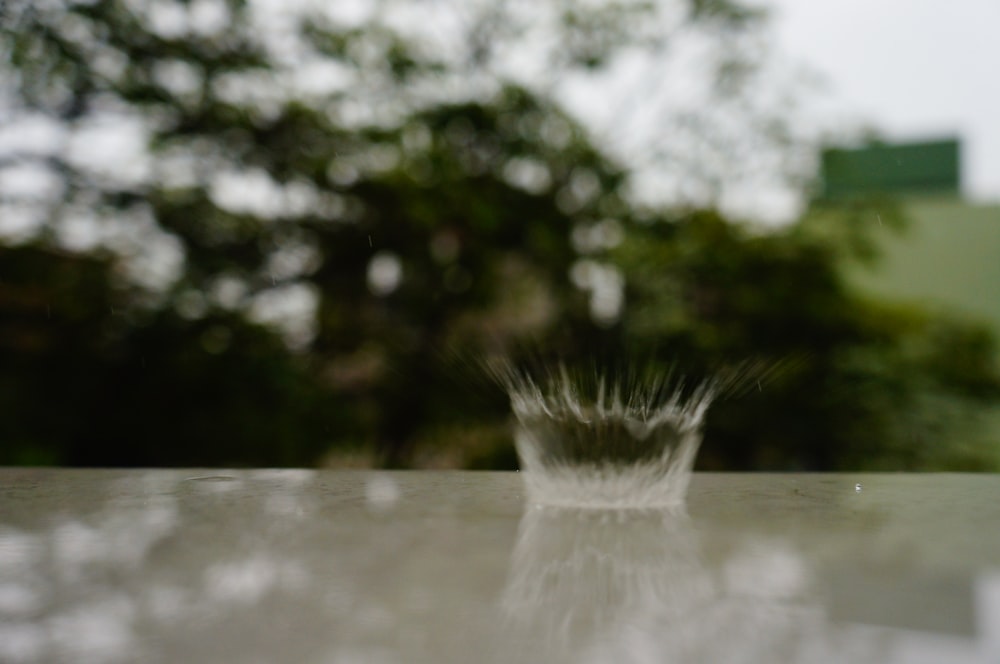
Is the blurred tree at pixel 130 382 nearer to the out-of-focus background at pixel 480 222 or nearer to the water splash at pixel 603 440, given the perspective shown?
the out-of-focus background at pixel 480 222

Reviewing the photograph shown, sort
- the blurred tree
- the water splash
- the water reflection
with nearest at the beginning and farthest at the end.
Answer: the water reflection, the water splash, the blurred tree

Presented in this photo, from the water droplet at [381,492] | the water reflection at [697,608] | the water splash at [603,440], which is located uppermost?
the water reflection at [697,608]

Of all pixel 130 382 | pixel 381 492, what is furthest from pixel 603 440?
pixel 130 382

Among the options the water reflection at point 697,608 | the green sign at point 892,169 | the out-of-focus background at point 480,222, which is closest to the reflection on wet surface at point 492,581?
the water reflection at point 697,608

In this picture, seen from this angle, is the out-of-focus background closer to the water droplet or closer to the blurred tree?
the blurred tree

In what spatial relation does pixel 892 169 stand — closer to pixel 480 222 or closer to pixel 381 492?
pixel 480 222

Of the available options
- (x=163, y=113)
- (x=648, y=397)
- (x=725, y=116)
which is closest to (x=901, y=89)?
(x=725, y=116)

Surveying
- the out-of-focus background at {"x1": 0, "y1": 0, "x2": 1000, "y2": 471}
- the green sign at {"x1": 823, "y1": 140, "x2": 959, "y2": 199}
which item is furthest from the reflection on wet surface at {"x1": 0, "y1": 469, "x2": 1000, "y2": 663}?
the green sign at {"x1": 823, "y1": 140, "x2": 959, "y2": 199}
